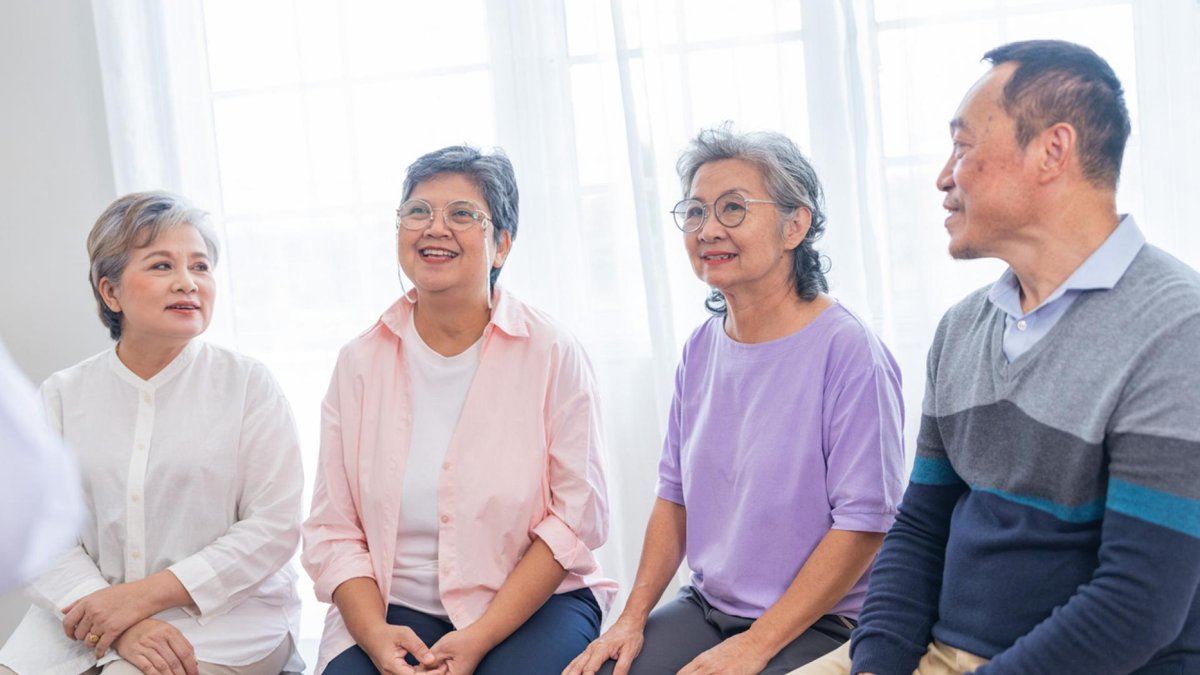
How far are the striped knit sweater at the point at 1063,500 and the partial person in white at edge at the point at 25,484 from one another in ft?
3.79

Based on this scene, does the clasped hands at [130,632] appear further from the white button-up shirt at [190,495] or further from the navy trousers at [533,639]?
the navy trousers at [533,639]

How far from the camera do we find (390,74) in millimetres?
2955

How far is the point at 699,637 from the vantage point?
197 cm

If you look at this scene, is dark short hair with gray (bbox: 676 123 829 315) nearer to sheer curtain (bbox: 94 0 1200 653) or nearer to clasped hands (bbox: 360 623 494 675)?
sheer curtain (bbox: 94 0 1200 653)

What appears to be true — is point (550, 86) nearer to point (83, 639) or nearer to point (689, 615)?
point (689, 615)

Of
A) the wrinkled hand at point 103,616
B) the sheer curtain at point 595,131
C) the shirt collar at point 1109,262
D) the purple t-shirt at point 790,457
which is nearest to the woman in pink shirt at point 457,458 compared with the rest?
the purple t-shirt at point 790,457

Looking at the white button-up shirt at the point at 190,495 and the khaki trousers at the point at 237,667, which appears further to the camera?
the white button-up shirt at the point at 190,495

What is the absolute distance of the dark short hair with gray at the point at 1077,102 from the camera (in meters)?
1.45

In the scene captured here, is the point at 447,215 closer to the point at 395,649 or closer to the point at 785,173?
the point at 785,173

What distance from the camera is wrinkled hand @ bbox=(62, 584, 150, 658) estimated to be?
6.97 ft

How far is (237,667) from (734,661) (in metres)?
1.04

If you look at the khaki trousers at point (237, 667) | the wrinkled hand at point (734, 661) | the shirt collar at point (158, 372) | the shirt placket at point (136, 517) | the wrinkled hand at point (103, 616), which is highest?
the shirt collar at point (158, 372)

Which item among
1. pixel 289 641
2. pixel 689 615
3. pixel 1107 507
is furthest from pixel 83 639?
pixel 1107 507

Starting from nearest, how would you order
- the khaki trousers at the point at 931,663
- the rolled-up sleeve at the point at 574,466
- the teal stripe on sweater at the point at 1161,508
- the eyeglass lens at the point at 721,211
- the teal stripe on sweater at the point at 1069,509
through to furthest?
1. the teal stripe on sweater at the point at 1161,508
2. the teal stripe on sweater at the point at 1069,509
3. the khaki trousers at the point at 931,663
4. the eyeglass lens at the point at 721,211
5. the rolled-up sleeve at the point at 574,466
